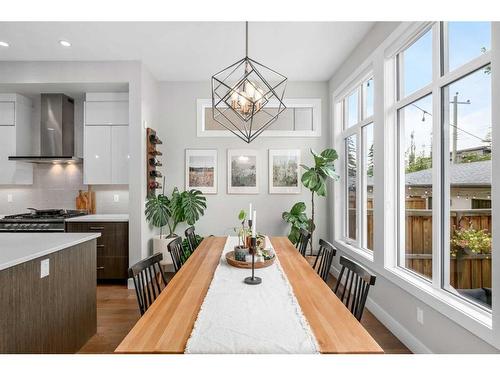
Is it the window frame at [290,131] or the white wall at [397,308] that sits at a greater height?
the window frame at [290,131]

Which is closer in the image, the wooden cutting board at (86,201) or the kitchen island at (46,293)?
the kitchen island at (46,293)

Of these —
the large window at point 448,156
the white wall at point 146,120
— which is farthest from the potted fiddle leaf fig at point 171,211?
the large window at point 448,156

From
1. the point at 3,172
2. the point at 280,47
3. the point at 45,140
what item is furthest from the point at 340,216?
the point at 3,172

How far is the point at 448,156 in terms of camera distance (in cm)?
196

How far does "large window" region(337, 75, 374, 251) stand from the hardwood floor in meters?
0.99

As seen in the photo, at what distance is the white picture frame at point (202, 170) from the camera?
433 cm

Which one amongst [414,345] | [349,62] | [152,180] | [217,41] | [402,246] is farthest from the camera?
[152,180]

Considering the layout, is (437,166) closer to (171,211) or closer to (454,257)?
(454,257)

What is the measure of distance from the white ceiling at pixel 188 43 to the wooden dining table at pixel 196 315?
2.45m

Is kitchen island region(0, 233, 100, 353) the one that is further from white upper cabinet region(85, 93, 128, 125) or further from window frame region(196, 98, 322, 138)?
window frame region(196, 98, 322, 138)

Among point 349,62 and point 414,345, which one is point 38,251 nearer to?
point 414,345

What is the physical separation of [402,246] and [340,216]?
58.8 inches

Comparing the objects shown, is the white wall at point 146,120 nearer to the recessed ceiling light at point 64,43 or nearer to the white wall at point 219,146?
the white wall at point 219,146
